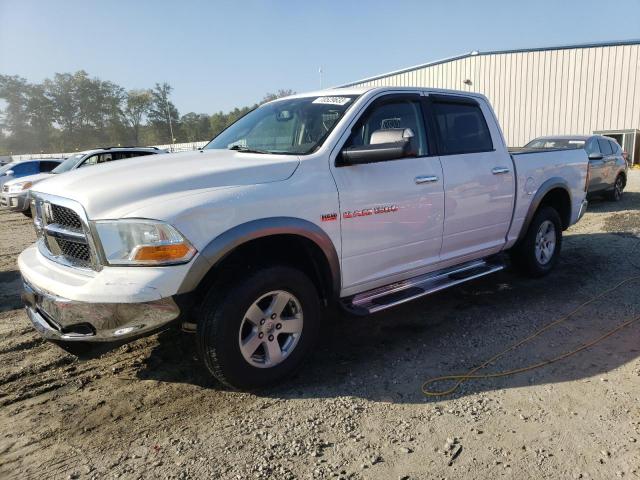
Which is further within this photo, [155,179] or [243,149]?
[243,149]

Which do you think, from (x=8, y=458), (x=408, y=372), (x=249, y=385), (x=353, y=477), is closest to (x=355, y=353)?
(x=408, y=372)

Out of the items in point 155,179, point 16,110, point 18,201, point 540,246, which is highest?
point 16,110

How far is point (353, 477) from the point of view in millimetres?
2410

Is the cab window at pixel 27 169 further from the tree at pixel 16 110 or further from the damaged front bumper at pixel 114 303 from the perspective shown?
the tree at pixel 16 110

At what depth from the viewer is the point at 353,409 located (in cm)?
302

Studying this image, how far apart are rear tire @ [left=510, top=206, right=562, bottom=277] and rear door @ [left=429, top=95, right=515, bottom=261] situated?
59 centimetres

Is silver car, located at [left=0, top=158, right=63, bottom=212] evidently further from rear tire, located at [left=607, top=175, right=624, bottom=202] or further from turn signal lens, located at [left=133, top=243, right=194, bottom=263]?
rear tire, located at [left=607, top=175, right=624, bottom=202]

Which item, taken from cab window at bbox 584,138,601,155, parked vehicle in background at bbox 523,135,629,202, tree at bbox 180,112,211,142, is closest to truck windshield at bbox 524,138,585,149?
parked vehicle in background at bbox 523,135,629,202

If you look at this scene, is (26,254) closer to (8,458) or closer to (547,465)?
(8,458)

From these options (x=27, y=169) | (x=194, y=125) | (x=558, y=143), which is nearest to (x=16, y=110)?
(x=194, y=125)

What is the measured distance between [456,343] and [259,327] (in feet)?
5.76

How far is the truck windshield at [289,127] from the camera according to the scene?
12.0 feet

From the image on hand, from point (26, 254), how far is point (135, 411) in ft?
4.89

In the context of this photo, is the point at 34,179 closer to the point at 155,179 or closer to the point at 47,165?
the point at 47,165
